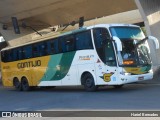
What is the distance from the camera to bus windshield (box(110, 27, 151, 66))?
16453mm

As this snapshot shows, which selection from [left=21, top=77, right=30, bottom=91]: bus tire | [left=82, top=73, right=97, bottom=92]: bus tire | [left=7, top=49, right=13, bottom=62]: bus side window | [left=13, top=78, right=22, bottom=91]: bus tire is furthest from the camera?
[left=7, top=49, right=13, bottom=62]: bus side window

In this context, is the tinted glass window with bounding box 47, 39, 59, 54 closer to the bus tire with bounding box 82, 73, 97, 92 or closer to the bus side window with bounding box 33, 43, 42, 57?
the bus side window with bounding box 33, 43, 42, 57

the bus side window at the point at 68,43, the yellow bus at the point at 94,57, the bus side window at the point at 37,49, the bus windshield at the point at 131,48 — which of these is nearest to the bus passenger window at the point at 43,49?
the yellow bus at the point at 94,57

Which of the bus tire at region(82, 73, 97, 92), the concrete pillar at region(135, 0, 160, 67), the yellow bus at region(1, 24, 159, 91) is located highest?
the concrete pillar at region(135, 0, 160, 67)

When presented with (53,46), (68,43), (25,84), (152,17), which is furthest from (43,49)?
(152,17)

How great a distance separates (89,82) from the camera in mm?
17734

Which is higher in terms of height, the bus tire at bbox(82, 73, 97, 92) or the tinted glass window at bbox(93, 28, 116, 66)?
the tinted glass window at bbox(93, 28, 116, 66)

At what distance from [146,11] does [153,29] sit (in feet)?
4.76

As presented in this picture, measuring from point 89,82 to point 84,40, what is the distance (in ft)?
6.85

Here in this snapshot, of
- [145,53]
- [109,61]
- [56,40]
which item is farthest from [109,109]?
[56,40]

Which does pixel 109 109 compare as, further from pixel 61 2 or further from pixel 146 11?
pixel 61 2

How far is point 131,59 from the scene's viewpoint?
1658 centimetres

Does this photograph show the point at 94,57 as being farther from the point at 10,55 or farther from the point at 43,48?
the point at 10,55

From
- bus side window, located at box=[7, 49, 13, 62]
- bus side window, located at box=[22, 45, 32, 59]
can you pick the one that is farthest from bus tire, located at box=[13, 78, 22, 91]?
bus side window, located at box=[22, 45, 32, 59]
